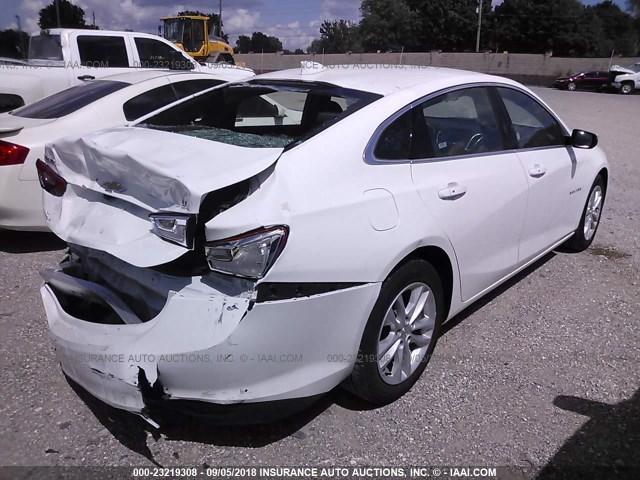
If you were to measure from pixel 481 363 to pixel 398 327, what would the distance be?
0.80m

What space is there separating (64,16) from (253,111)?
155 ft

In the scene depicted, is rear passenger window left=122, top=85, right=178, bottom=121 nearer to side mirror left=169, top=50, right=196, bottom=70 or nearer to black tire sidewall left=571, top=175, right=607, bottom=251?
black tire sidewall left=571, top=175, right=607, bottom=251

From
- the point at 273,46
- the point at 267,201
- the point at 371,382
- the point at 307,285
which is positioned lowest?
the point at 371,382

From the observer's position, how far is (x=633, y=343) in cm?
360

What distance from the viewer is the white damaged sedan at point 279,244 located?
2232 millimetres

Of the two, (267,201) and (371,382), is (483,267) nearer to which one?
(371,382)

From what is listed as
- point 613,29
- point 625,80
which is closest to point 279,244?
point 625,80

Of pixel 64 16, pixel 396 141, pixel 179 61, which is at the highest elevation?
pixel 64 16

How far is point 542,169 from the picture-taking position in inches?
155

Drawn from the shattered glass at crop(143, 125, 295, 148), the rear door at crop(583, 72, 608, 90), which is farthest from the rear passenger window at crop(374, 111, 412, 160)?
the rear door at crop(583, 72, 608, 90)

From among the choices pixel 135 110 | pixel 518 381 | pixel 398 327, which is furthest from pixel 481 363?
pixel 135 110

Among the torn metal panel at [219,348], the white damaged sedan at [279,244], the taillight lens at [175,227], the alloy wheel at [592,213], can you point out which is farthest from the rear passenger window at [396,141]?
the alloy wheel at [592,213]

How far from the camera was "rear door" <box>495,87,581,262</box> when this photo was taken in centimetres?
385

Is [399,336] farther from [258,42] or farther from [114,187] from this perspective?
[258,42]
